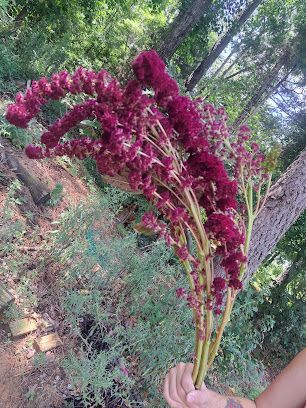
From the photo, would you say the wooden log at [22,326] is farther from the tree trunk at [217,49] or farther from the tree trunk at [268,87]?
the tree trunk at [268,87]

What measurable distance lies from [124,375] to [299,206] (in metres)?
1.68

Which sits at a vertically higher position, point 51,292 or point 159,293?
point 159,293

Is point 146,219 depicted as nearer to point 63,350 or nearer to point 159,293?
point 63,350

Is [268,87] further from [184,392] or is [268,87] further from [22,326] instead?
[184,392]

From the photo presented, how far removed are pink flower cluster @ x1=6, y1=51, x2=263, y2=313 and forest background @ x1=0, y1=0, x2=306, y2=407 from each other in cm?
35

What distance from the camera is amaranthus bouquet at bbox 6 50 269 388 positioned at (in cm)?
73

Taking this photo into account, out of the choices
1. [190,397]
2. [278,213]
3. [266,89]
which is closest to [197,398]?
[190,397]

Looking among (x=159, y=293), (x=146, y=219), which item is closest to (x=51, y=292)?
(x=159, y=293)

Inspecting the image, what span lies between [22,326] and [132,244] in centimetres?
89

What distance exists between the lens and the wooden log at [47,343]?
2.11 meters

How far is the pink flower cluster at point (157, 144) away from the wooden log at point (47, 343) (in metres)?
1.50

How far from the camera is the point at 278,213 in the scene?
2.70 m

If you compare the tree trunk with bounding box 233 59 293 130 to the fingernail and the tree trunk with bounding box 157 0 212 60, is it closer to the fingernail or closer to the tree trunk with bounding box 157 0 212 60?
the tree trunk with bounding box 157 0 212 60

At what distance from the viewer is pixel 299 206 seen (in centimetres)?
278
